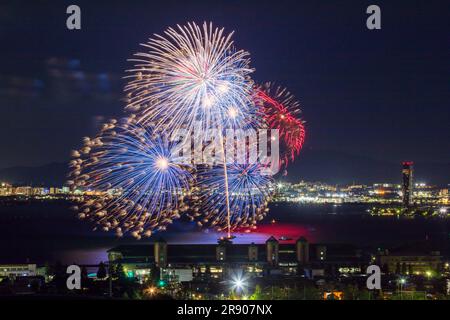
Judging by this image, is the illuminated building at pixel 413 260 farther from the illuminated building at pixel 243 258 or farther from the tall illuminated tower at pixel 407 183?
the tall illuminated tower at pixel 407 183

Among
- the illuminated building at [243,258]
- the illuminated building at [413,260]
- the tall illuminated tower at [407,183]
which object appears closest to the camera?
the illuminated building at [243,258]

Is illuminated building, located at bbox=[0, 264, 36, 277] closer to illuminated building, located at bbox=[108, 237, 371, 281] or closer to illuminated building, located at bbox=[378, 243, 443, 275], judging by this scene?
illuminated building, located at bbox=[108, 237, 371, 281]

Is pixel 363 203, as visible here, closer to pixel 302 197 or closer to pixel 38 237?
pixel 302 197

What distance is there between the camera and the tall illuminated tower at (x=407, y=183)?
54.0 meters

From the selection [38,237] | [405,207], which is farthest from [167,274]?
[405,207]

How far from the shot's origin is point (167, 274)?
1245 cm

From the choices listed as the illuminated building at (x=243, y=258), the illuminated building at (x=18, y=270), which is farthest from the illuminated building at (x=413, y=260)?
the illuminated building at (x=18, y=270)

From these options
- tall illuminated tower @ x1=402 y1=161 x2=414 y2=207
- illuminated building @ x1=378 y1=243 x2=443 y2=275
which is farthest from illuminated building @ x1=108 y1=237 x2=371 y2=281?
tall illuminated tower @ x1=402 y1=161 x2=414 y2=207

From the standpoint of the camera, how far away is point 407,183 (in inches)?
2141

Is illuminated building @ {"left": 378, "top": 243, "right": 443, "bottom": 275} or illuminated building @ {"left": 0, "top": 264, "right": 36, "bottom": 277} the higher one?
illuminated building @ {"left": 378, "top": 243, "right": 443, "bottom": 275}

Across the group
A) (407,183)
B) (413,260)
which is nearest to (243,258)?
(413,260)

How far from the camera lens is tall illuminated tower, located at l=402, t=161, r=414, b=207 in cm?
5403

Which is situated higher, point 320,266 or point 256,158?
point 256,158

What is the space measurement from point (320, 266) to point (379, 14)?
9.90 m
